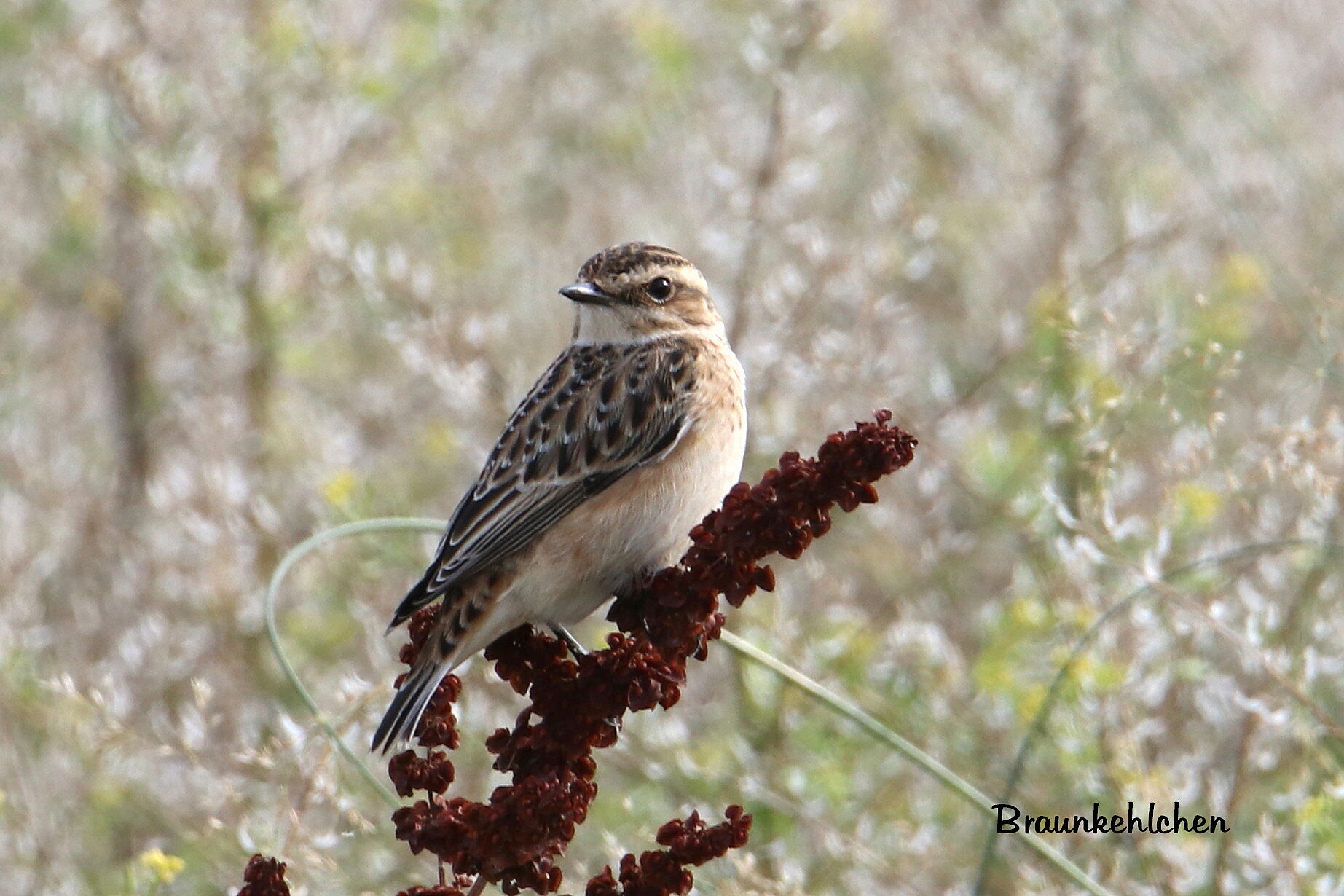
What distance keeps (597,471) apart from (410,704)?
1157 millimetres

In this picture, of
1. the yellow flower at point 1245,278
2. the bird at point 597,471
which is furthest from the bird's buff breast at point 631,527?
the yellow flower at point 1245,278

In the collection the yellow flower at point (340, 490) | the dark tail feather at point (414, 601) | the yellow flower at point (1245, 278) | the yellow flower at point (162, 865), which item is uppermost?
the yellow flower at point (1245, 278)

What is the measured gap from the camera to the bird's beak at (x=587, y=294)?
4988 mm

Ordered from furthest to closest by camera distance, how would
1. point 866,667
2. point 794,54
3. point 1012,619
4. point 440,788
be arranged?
point 794,54, point 866,667, point 1012,619, point 440,788

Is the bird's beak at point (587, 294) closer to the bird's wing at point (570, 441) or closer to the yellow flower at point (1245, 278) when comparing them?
the bird's wing at point (570, 441)

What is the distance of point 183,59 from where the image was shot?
796cm

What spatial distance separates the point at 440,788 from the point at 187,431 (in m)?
5.04

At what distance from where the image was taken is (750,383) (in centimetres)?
645

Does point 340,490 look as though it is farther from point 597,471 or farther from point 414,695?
point 414,695

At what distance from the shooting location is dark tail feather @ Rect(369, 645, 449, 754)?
3662mm

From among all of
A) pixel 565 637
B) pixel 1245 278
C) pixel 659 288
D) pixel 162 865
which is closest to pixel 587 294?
pixel 659 288

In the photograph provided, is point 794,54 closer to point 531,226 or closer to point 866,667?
point 866,667

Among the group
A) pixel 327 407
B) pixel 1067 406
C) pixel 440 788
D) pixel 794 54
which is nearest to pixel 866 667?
pixel 1067 406

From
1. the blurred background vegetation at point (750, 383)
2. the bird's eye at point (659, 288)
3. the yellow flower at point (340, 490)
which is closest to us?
the blurred background vegetation at point (750, 383)
